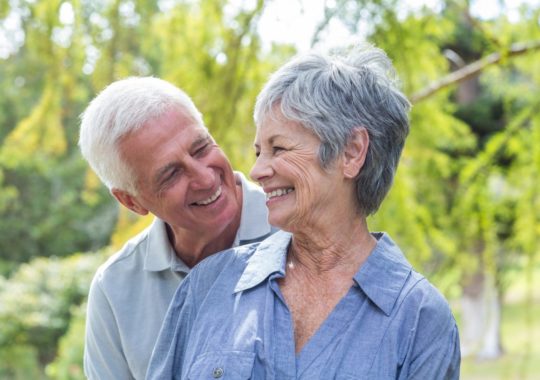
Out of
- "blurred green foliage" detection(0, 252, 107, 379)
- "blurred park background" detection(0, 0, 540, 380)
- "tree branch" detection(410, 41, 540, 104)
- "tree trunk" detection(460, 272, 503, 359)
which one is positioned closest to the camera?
"blurred park background" detection(0, 0, 540, 380)

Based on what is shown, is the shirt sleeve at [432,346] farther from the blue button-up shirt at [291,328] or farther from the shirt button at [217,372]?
the shirt button at [217,372]

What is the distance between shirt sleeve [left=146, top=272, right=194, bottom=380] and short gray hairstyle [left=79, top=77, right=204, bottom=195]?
40 centimetres

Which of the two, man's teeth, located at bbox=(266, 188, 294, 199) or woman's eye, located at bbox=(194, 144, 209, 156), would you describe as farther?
woman's eye, located at bbox=(194, 144, 209, 156)

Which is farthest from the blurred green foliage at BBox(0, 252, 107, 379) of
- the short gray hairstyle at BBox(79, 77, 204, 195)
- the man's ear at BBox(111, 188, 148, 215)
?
the short gray hairstyle at BBox(79, 77, 204, 195)

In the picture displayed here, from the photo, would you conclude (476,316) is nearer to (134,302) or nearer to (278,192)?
(134,302)

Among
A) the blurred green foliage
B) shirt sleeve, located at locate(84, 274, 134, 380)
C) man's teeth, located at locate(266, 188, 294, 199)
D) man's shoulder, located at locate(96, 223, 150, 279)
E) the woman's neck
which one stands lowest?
the blurred green foliage

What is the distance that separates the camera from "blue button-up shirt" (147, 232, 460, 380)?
5.25 ft

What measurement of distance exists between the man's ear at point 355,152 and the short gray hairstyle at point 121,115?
490 mm

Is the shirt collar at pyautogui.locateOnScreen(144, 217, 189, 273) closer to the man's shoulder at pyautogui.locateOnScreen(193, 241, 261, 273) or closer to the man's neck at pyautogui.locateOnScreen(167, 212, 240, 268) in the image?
the man's neck at pyautogui.locateOnScreen(167, 212, 240, 268)

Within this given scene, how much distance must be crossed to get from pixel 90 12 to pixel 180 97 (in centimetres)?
175

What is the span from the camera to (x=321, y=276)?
177cm

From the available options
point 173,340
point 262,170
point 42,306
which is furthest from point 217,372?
point 42,306

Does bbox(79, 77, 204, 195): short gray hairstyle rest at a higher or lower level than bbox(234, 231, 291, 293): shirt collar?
higher

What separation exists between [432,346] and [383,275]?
178mm
